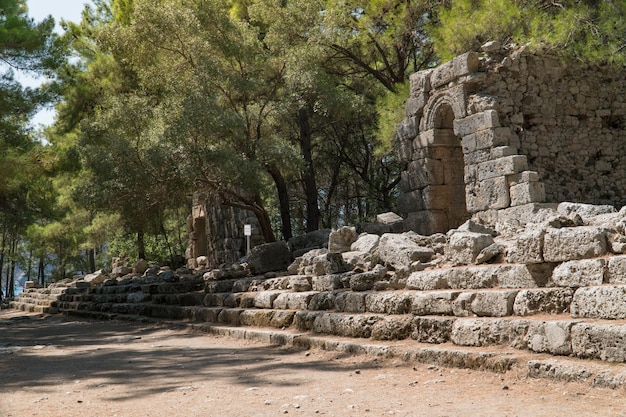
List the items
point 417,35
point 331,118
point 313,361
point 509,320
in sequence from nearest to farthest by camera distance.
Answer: point 509,320 < point 313,361 < point 417,35 < point 331,118

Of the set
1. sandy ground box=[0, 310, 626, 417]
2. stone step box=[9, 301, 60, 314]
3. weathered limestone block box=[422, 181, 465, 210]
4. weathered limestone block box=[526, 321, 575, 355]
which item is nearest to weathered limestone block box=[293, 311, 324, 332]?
sandy ground box=[0, 310, 626, 417]

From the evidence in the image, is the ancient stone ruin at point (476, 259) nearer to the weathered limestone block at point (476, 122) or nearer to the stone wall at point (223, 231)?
the weathered limestone block at point (476, 122)

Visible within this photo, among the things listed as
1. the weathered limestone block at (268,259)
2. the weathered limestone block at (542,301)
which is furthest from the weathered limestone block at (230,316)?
the weathered limestone block at (542,301)

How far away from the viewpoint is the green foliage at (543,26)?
38.7ft

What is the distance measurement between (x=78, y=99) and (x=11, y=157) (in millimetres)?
6628

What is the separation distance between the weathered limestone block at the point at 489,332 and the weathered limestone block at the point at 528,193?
5.88 m

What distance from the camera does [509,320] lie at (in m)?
5.37

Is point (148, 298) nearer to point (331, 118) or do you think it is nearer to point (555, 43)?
point (555, 43)

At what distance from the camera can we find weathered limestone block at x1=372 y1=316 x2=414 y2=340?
6465mm

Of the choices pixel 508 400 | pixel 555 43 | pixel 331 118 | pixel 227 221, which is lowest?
pixel 508 400

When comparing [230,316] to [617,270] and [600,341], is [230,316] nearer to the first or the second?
[617,270]

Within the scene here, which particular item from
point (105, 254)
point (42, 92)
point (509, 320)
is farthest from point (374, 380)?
point (105, 254)

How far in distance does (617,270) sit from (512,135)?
282 inches

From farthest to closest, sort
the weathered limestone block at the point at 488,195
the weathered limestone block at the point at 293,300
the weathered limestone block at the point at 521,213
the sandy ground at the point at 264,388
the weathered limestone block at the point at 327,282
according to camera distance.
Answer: the weathered limestone block at the point at 488,195, the weathered limestone block at the point at 521,213, the weathered limestone block at the point at 293,300, the weathered limestone block at the point at 327,282, the sandy ground at the point at 264,388
